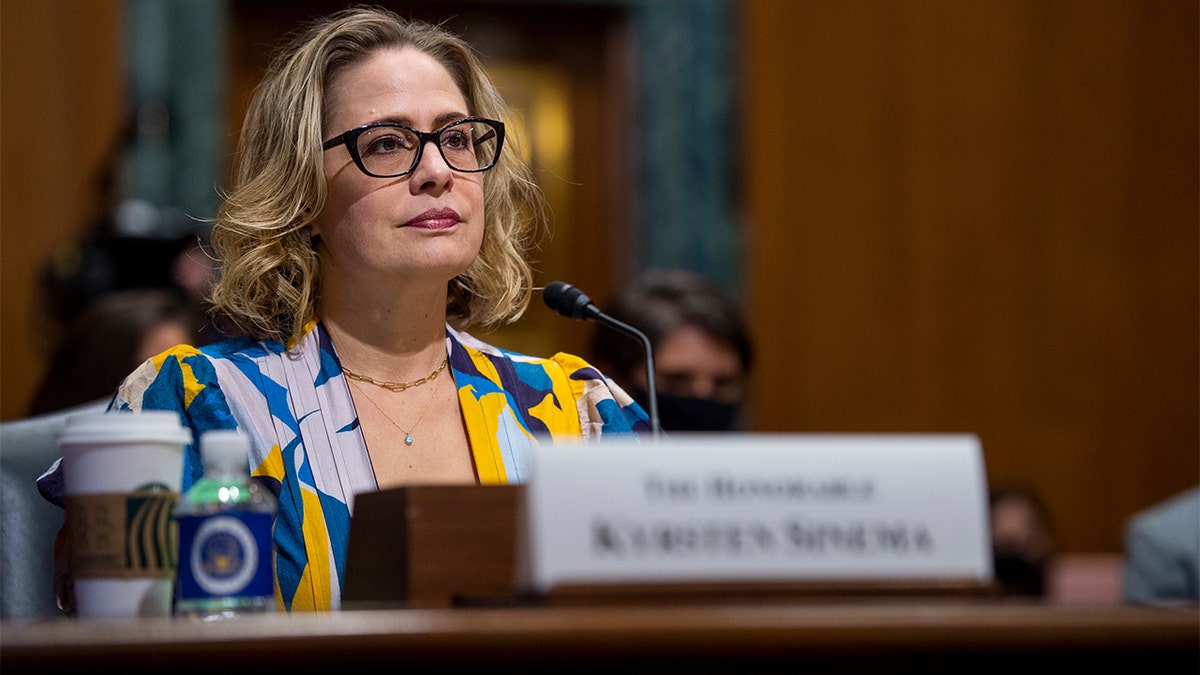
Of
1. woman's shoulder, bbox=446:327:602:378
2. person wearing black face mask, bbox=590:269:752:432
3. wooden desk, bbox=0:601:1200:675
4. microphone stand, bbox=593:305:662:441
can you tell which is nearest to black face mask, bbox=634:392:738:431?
person wearing black face mask, bbox=590:269:752:432

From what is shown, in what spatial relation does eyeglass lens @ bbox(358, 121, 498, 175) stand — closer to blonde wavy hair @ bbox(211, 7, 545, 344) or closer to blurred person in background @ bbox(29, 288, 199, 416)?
blonde wavy hair @ bbox(211, 7, 545, 344)

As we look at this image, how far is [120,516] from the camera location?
1.13 m

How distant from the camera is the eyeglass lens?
1.89 m

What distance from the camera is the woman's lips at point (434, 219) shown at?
1875mm

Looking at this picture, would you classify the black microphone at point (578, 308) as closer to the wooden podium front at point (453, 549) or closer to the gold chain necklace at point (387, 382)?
the gold chain necklace at point (387, 382)

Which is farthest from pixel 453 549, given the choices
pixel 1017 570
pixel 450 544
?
pixel 1017 570

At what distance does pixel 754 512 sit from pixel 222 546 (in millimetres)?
420

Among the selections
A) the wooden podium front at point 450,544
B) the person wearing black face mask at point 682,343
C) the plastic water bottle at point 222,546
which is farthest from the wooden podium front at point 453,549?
the person wearing black face mask at point 682,343

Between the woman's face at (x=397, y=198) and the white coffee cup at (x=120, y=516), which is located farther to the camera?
the woman's face at (x=397, y=198)

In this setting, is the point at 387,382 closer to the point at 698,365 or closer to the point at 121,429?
the point at 121,429

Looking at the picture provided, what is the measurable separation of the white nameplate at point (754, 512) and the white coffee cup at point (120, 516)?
33cm

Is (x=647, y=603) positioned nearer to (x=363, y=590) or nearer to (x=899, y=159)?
(x=363, y=590)

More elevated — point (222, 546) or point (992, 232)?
point (992, 232)

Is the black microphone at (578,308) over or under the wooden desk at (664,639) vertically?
over
